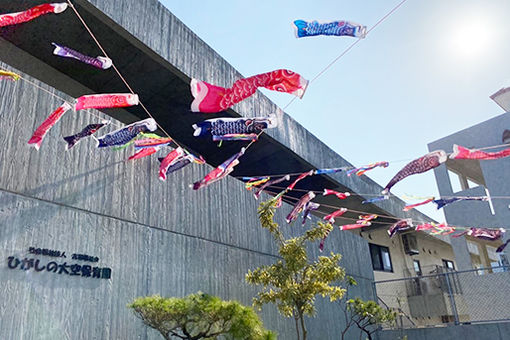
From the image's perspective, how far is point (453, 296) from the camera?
11.2 metres

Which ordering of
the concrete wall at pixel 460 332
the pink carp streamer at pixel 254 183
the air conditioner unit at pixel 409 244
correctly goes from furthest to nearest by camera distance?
the air conditioner unit at pixel 409 244 → the concrete wall at pixel 460 332 → the pink carp streamer at pixel 254 183

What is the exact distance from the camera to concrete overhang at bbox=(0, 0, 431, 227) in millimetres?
7828

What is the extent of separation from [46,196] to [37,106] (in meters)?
1.32

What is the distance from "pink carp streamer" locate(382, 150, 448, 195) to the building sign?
499cm

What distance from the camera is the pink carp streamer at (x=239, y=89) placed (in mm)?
5383

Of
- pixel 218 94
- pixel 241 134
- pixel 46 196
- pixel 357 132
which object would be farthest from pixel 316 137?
pixel 46 196

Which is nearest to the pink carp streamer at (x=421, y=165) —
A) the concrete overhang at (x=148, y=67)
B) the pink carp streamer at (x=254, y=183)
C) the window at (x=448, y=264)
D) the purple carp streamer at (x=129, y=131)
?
the pink carp streamer at (x=254, y=183)

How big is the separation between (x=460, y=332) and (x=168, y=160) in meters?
9.18

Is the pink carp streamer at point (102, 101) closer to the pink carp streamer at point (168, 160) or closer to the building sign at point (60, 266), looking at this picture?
the pink carp streamer at point (168, 160)

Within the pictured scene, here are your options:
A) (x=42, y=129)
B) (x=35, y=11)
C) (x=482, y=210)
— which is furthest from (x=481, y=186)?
(x=35, y=11)

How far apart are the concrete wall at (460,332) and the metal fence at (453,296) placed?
0.79ft

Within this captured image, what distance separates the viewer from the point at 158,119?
36.9 ft

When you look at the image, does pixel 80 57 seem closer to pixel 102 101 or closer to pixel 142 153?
pixel 102 101

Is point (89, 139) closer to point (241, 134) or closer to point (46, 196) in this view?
point (46, 196)
